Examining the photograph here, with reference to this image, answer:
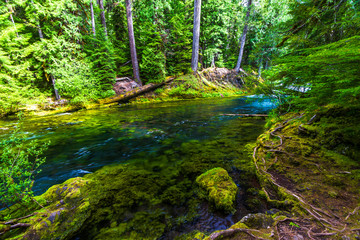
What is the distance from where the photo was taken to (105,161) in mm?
3961

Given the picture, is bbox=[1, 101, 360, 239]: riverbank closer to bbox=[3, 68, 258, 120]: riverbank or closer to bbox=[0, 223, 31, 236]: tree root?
bbox=[0, 223, 31, 236]: tree root

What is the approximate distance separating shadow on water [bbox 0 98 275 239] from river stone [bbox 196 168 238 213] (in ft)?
0.48

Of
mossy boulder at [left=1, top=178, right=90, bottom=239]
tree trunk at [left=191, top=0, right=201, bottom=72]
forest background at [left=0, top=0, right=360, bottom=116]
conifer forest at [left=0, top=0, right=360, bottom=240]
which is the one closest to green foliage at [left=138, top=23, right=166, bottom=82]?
forest background at [left=0, top=0, right=360, bottom=116]

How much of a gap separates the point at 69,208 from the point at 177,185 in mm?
1848

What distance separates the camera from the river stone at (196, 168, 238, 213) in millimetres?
A: 2234

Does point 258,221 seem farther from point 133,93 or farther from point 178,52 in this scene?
point 178,52

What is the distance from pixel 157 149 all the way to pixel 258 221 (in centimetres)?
334

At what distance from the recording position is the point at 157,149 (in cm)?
459

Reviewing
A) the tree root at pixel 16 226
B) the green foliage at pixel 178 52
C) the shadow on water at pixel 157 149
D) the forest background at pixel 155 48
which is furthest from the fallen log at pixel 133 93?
the tree root at pixel 16 226

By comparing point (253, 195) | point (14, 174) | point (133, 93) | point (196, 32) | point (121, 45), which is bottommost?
point (253, 195)

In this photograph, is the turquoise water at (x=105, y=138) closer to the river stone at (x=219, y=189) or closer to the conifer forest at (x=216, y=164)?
the conifer forest at (x=216, y=164)

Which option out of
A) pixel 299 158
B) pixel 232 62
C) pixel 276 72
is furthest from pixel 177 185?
pixel 232 62

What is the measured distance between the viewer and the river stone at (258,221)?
1.72 meters

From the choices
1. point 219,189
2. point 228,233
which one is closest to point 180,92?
point 219,189
